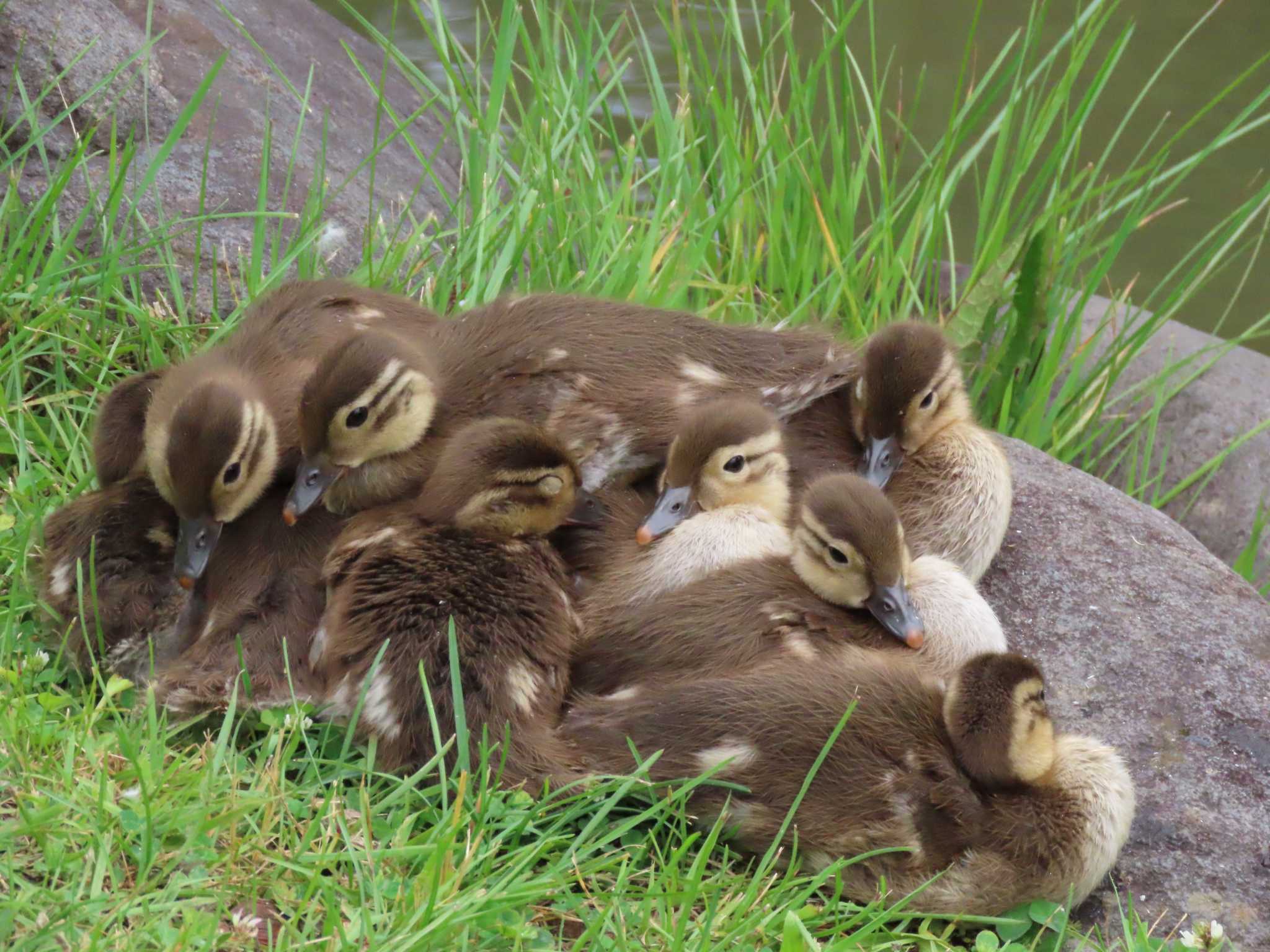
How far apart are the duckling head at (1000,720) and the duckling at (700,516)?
55cm

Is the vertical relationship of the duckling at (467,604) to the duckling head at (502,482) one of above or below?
below

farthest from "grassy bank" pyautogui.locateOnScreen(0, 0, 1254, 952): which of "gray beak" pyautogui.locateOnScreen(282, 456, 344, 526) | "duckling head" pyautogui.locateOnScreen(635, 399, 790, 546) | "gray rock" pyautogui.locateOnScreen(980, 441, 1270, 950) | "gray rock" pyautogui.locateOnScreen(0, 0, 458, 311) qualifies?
"duckling head" pyautogui.locateOnScreen(635, 399, 790, 546)

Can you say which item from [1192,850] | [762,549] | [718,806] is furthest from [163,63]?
[1192,850]

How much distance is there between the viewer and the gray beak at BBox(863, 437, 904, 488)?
3.30 meters

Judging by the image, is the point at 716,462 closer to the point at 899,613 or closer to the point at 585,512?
the point at 585,512

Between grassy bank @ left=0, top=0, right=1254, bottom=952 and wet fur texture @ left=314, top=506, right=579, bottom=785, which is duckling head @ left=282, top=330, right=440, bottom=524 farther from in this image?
grassy bank @ left=0, top=0, right=1254, bottom=952

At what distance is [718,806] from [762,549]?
614mm

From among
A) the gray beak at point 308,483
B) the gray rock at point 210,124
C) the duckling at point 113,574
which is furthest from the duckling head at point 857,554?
the gray rock at point 210,124

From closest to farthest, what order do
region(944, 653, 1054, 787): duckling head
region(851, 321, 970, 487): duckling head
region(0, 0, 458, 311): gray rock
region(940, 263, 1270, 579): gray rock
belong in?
1. region(944, 653, 1054, 787): duckling head
2. region(851, 321, 970, 487): duckling head
3. region(0, 0, 458, 311): gray rock
4. region(940, 263, 1270, 579): gray rock

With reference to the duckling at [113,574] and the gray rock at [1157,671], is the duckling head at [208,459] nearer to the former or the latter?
the duckling at [113,574]

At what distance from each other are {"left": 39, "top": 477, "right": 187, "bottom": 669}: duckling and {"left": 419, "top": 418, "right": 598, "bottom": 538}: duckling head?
0.59 meters

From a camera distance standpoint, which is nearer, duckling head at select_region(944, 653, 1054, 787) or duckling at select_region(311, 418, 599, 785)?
duckling head at select_region(944, 653, 1054, 787)

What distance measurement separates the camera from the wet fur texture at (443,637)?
2.72 m

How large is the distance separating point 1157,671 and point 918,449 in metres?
0.73
